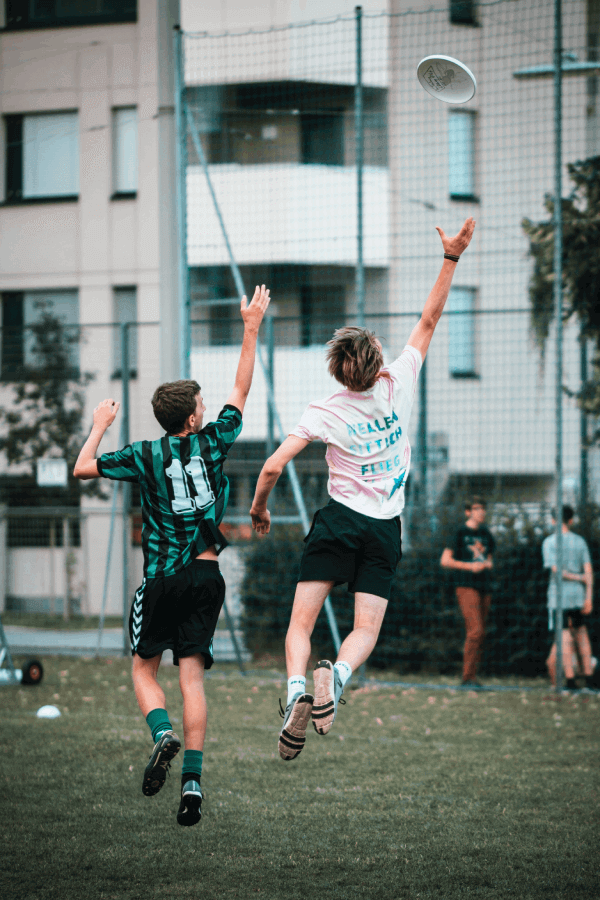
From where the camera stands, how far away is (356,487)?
4969mm

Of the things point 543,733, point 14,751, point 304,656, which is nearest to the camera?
point 304,656

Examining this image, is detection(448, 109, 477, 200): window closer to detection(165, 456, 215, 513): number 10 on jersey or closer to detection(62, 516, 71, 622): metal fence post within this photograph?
detection(62, 516, 71, 622): metal fence post

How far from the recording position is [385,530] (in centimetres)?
499

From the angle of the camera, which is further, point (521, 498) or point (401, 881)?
point (521, 498)

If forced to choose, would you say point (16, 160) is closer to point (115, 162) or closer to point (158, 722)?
point (115, 162)

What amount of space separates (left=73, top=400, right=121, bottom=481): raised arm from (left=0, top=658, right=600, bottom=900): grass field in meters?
1.85

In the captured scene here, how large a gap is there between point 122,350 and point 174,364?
4.17 feet

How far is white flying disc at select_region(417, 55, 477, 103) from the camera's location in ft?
20.6

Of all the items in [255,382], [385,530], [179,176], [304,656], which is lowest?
[304,656]

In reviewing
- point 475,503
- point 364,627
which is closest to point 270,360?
point 475,503

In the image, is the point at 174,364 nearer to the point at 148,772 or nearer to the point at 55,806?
the point at 55,806

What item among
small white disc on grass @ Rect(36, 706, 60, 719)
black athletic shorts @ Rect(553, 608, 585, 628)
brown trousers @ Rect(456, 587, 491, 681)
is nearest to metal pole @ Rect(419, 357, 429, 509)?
brown trousers @ Rect(456, 587, 491, 681)

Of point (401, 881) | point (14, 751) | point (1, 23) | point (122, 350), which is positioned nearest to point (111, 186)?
point (1, 23)

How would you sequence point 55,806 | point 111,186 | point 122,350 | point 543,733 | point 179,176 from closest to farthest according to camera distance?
point 55,806 < point 543,733 < point 179,176 < point 122,350 < point 111,186
